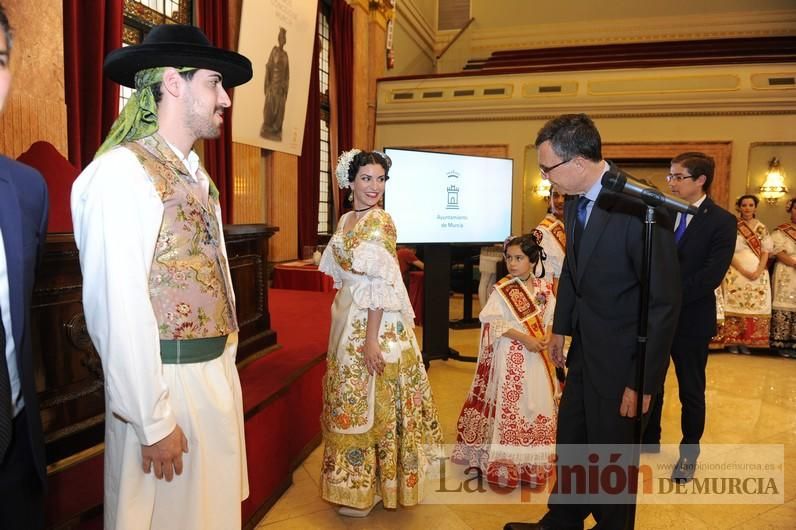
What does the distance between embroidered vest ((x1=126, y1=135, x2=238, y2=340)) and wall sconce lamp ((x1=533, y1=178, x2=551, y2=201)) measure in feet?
29.3

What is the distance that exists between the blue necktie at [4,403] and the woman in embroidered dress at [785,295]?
653 centimetres

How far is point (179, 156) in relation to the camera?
51.7 inches

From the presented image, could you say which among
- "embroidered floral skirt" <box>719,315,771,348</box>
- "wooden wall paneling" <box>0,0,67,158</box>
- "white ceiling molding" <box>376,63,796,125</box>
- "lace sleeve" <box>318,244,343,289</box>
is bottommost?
"embroidered floral skirt" <box>719,315,771,348</box>

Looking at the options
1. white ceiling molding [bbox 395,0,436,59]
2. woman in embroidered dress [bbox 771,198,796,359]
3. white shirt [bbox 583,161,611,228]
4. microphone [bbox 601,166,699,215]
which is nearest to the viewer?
microphone [bbox 601,166,699,215]

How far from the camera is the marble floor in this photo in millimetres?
2324

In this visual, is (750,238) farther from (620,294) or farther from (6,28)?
(6,28)

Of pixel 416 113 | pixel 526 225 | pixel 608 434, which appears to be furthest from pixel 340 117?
pixel 608 434

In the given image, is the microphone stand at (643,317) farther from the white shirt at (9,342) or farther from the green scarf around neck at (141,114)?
the white shirt at (9,342)

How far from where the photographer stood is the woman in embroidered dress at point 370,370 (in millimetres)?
2109

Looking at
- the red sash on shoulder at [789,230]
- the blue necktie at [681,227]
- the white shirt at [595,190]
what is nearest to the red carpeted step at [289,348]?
the white shirt at [595,190]

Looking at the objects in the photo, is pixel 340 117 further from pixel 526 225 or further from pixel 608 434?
pixel 608 434

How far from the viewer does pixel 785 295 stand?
18.1 ft

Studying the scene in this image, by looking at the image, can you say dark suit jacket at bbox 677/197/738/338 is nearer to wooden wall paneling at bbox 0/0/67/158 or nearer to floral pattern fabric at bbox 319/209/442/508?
floral pattern fabric at bbox 319/209/442/508

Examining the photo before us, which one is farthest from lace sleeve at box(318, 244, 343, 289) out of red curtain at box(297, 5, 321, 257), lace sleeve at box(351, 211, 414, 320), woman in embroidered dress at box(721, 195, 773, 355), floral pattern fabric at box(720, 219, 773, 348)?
red curtain at box(297, 5, 321, 257)
